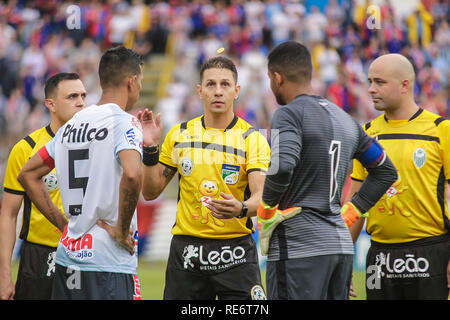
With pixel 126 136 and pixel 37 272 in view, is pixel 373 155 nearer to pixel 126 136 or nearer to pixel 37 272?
pixel 126 136

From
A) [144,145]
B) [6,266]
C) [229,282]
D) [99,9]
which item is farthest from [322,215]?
[99,9]

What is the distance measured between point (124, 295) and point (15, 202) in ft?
5.84

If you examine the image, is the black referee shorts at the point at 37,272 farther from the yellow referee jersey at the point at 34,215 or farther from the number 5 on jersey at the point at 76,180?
the number 5 on jersey at the point at 76,180

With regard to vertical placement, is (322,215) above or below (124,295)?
above

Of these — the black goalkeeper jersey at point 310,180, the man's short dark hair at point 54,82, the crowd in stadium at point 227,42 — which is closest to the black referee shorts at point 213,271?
the black goalkeeper jersey at point 310,180

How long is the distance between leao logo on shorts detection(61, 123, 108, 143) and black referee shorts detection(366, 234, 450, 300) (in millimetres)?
2958

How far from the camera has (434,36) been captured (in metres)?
22.0

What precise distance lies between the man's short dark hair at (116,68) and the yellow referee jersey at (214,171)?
3.72 feet

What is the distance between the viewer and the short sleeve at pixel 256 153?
6.27m

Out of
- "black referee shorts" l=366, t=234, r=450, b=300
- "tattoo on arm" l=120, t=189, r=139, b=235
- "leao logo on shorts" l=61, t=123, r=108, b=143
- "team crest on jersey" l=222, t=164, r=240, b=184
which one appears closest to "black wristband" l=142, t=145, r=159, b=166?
"team crest on jersey" l=222, t=164, r=240, b=184

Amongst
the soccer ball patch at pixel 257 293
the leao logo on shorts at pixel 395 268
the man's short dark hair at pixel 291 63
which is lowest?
the soccer ball patch at pixel 257 293

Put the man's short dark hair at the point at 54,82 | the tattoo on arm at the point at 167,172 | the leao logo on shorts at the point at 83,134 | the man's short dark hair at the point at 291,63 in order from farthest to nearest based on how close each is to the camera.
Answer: the man's short dark hair at the point at 54,82
the tattoo on arm at the point at 167,172
the man's short dark hair at the point at 291,63
the leao logo on shorts at the point at 83,134

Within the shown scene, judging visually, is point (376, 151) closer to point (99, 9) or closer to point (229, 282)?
point (229, 282)

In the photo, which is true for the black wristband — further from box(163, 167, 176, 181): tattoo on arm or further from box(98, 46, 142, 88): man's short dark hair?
box(98, 46, 142, 88): man's short dark hair
